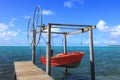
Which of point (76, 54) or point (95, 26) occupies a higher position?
point (95, 26)

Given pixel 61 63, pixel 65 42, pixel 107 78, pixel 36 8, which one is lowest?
→ pixel 107 78

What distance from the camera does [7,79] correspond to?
2288 cm

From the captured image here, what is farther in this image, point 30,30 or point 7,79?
point 30,30

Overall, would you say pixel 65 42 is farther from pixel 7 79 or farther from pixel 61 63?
pixel 7 79

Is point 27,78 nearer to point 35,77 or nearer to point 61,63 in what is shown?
point 35,77

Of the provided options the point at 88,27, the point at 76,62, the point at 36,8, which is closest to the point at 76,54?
the point at 76,62

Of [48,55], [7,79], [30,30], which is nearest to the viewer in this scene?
[48,55]

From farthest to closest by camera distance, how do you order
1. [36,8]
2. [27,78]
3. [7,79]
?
[7,79] < [36,8] < [27,78]

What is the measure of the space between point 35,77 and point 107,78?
10618mm

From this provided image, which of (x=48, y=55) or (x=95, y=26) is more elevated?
(x=95, y=26)

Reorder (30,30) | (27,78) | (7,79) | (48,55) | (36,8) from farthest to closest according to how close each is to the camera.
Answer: (30,30), (7,79), (36,8), (48,55), (27,78)

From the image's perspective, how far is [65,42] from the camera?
25250mm

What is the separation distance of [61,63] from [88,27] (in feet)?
16.0

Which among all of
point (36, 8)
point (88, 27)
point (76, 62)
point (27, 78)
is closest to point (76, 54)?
point (76, 62)
